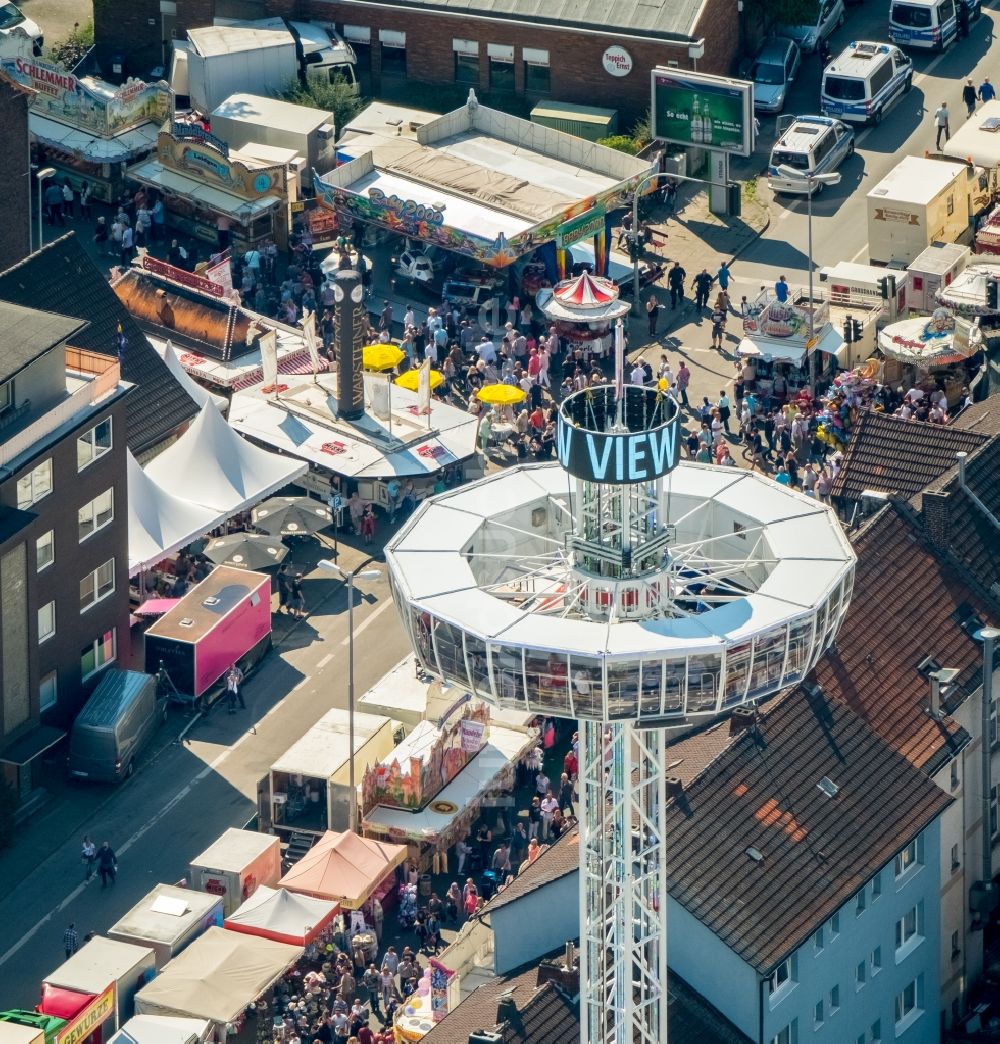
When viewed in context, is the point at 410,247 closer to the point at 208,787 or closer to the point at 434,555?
the point at 208,787

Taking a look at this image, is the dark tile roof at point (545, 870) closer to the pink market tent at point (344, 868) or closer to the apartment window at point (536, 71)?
the pink market tent at point (344, 868)

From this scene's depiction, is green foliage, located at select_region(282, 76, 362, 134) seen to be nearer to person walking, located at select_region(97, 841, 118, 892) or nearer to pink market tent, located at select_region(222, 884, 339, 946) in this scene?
person walking, located at select_region(97, 841, 118, 892)

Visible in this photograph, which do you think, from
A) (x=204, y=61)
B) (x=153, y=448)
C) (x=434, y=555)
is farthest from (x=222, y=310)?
(x=434, y=555)

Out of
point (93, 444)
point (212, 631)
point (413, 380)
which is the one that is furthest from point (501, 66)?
point (93, 444)

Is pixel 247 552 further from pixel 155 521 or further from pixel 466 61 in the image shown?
pixel 466 61

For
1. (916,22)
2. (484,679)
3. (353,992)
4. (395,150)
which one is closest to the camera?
(484,679)

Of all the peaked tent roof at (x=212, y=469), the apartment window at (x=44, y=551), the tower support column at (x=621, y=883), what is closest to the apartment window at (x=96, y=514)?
the apartment window at (x=44, y=551)

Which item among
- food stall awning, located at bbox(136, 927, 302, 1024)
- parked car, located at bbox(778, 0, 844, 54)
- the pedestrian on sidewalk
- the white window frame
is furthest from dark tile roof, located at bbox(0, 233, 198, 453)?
parked car, located at bbox(778, 0, 844, 54)
